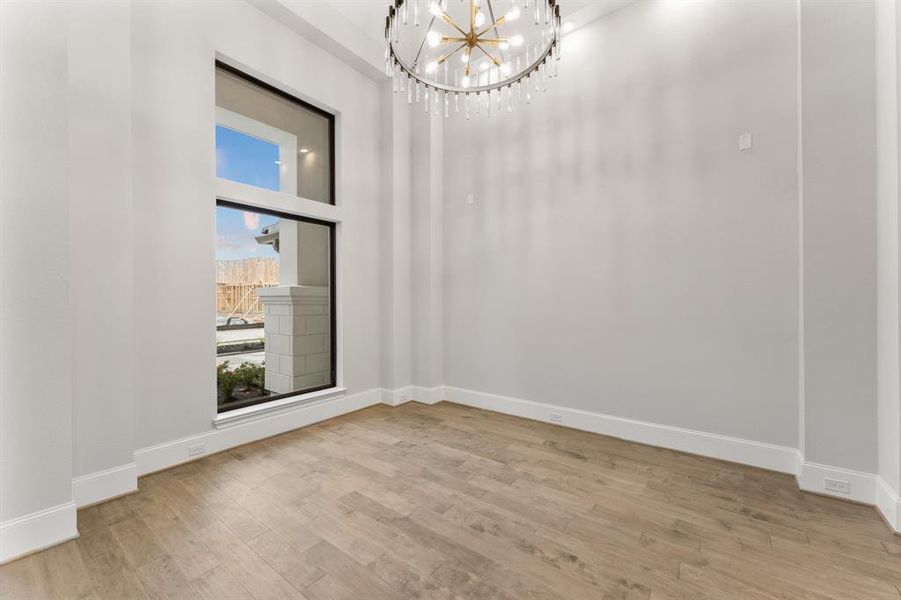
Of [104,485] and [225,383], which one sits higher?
[225,383]

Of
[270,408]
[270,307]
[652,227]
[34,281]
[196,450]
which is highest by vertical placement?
[652,227]

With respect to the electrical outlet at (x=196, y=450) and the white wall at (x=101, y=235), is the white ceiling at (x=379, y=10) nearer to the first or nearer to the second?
the white wall at (x=101, y=235)

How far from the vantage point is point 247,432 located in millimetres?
3285

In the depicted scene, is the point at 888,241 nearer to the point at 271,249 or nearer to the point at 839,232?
the point at 839,232

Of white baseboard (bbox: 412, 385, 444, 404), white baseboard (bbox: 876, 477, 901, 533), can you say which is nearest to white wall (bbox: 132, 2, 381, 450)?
white baseboard (bbox: 412, 385, 444, 404)

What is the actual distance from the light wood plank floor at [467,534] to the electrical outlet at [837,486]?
9 centimetres

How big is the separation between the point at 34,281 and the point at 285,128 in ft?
8.36

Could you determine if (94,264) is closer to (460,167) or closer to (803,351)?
(460,167)

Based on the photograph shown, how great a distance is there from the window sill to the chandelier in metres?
2.96

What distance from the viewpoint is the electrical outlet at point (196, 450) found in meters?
2.91

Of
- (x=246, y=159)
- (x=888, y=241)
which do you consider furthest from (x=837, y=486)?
(x=246, y=159)

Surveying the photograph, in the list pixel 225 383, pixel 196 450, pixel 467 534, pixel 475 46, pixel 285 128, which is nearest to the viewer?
pixel 467 534

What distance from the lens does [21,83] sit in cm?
191

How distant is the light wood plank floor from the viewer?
166cm
